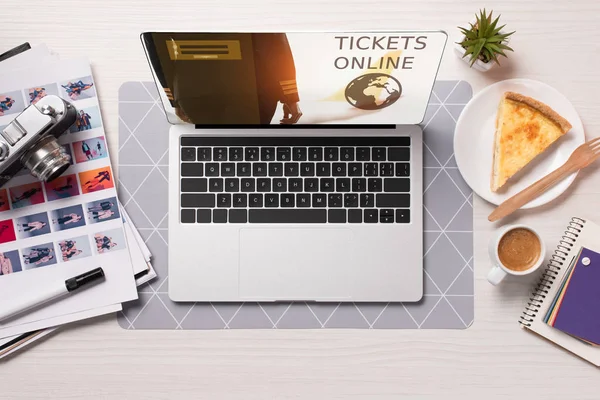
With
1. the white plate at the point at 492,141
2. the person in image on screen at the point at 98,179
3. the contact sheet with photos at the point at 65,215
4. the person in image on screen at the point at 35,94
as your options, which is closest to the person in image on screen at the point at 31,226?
the contact sheet with photos at the point at 65,215

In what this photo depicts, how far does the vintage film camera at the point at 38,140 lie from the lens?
0.86 meters

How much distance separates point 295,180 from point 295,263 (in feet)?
0.49

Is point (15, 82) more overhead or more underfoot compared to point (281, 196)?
more overhead

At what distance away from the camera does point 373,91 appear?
2.65ft

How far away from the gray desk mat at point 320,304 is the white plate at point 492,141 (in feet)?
0.09

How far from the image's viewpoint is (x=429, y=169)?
96cm

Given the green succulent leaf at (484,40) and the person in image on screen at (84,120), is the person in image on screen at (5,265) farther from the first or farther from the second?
the green succulent leaf at (484,40)

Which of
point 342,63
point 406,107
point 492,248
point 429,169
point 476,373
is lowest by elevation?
point 476,373

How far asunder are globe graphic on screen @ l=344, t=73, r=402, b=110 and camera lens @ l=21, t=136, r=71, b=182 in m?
0.51

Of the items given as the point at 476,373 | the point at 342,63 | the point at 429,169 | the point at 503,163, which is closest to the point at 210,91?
the point at 342,63

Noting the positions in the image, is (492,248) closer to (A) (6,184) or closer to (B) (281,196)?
(B) (281,196)

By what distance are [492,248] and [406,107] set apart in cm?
30

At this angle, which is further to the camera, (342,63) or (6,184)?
(6,184)

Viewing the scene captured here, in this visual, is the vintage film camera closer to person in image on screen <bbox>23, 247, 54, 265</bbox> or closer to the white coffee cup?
person in image on screen <bbox>23, 247, 54, 265</bbox>
